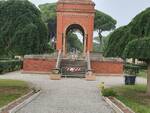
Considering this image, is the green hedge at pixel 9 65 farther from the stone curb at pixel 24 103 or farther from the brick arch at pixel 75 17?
the stone curb at pixel 24 103

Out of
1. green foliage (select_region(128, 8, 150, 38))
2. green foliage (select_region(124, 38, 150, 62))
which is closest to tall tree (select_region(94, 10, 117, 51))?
green foliage (select_region(128, 8, 150, 38))

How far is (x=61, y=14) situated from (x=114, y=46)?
22.7m

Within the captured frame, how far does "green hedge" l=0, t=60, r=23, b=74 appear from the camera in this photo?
4324 cm

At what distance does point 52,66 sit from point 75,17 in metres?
7.61

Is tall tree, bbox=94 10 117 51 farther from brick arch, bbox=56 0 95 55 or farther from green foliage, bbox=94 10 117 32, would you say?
brick arch, bbox=56 0 95 55

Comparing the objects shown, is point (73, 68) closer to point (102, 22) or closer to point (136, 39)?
point (136, 39)

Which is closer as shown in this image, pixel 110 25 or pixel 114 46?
pixel 114 46

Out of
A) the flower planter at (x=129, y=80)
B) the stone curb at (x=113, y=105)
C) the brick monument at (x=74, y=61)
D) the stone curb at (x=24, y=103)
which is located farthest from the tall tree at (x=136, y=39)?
the brick monument at (x=74, y=61)

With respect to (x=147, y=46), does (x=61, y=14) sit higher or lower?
higher

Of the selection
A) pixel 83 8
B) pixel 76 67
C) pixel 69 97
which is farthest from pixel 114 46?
pixel 83 8

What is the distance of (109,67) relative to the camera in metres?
46.5

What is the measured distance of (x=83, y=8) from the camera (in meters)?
51.1

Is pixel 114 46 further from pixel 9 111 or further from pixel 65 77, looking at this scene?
pixel 9 111

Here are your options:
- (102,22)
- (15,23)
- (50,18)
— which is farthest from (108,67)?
(102,22)
